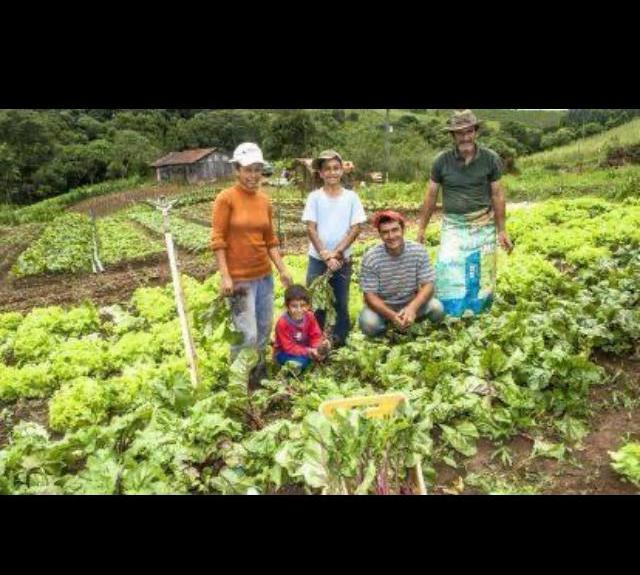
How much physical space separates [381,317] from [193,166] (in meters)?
9.86

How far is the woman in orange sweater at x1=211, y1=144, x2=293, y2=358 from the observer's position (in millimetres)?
4414

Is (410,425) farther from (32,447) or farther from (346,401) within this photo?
(32,447)

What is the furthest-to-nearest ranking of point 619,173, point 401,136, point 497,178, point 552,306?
point 401,136
point 619,173
point 552,306
point 497,178

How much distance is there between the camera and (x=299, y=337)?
15.5ft

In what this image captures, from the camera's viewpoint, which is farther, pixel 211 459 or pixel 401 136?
pixel 401 136

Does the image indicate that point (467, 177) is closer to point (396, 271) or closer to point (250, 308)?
point (396, 271)

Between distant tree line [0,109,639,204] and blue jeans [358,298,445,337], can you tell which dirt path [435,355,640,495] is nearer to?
blue jeans [358,298,445,337]

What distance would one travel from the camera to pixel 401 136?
2408 cm

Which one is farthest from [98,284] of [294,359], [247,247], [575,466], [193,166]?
[575,466]

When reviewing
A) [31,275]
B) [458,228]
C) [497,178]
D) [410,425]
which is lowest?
[31,275]

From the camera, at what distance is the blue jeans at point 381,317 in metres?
5.14

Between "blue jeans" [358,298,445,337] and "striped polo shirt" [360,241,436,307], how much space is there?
0.18 metres

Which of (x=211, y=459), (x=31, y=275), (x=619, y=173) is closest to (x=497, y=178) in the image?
(x=211, y=459)

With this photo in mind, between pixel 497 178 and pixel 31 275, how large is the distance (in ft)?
29.9
